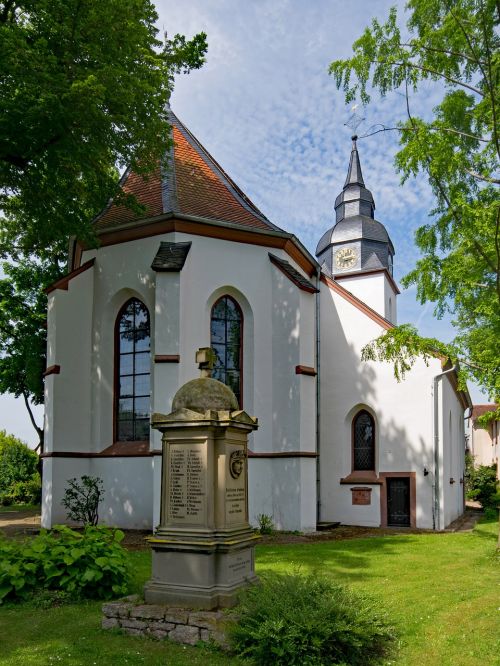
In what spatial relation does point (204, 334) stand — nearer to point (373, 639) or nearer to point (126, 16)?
point (126, 16)

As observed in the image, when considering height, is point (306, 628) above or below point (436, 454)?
below

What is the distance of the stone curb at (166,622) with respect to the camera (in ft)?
19.4

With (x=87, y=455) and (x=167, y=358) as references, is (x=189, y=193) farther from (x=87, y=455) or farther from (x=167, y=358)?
(x=87, y=455)

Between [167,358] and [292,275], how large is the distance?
4011 mm

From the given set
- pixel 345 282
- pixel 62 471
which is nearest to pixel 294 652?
pixel 62 471

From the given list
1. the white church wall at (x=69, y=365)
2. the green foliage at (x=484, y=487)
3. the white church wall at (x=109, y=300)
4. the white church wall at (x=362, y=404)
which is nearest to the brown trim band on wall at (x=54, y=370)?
the white church wall at (x=69, y=365)

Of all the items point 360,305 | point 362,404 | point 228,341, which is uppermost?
point 360,305

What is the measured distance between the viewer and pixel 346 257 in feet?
105

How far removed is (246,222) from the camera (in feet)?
53.5

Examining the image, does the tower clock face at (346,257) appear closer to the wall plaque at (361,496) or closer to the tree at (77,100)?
the wall plaque at (361,496)

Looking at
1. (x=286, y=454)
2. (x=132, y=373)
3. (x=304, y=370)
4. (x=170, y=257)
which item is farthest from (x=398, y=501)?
(x=170, y=257)

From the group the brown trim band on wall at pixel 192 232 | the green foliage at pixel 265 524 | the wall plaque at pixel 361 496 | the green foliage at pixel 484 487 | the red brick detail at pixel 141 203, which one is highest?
the red brick detail at pixel 141 203

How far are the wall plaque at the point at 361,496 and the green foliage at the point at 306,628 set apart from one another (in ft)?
37.7

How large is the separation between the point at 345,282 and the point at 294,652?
27.4 metres
